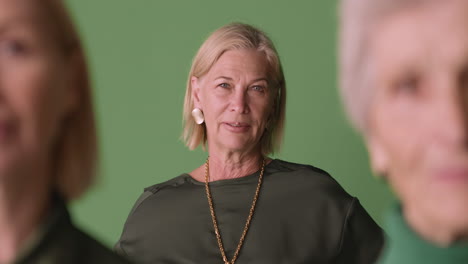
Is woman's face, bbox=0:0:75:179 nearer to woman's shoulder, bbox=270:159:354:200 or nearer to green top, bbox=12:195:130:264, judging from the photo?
green top, bbox=12:195:130:264

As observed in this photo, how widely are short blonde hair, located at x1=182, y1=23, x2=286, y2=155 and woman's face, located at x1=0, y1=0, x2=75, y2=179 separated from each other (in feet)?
3.79

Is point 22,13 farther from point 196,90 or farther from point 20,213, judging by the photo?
point 196,90

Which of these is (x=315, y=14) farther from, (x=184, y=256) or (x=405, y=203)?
(x=405, y=203)

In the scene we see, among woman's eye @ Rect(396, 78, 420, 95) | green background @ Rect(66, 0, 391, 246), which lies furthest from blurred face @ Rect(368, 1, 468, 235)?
green background @ Rect(66, 0, 391, 246)

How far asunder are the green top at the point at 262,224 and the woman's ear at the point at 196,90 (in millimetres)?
260

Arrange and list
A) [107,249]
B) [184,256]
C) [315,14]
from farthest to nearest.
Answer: [315,14], [184,256], [107,249]

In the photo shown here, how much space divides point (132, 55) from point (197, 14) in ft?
1.20

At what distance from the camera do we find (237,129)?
203cm

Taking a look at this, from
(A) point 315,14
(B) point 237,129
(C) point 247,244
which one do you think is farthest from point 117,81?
(C) point 247,244

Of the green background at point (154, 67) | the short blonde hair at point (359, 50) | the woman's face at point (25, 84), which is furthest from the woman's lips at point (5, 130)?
the green background at point (154, 67)

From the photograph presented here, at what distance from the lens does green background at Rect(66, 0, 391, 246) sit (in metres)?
2.80

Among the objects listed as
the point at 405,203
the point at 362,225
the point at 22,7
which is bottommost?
the point at 362,225

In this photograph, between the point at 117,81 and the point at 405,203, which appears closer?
the point at 405,203

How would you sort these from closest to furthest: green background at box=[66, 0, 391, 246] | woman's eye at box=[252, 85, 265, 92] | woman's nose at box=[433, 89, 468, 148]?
woman's nose at box=[433, 89, 468, 148], woman's eye at box=[252, 85, 265, 92], green background at box=[66, 0, 391, 246]
